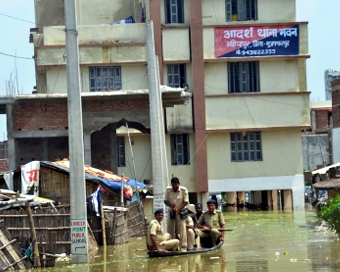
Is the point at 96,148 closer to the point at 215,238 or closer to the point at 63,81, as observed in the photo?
the point at 63,81

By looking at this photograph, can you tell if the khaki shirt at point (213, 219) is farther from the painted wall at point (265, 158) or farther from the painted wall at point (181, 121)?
the painted wall at point (265, 158)

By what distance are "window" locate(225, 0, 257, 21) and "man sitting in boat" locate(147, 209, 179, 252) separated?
2405 cm

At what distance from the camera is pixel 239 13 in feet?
140

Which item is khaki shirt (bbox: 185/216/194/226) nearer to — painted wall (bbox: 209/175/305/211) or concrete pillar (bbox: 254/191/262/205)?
painted wall (bbox: 209/175/305/211)

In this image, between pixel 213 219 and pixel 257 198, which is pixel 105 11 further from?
pixel 213 219

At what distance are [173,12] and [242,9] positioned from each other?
3304 mm

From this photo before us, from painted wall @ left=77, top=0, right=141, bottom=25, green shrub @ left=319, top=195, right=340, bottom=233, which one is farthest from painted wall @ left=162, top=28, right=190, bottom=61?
green shrub @ left=319, top=195, right=340, bottom=233

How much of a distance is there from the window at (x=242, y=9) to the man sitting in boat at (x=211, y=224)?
74.1 ft

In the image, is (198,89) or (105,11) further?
(105,11)

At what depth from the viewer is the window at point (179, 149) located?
140 feet

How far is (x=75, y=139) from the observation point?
745 inches

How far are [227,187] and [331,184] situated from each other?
1029 centimetres

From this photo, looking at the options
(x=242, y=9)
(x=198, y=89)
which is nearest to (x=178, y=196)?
(x=198, y=89)

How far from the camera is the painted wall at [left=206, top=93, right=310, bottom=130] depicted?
42.3 m
